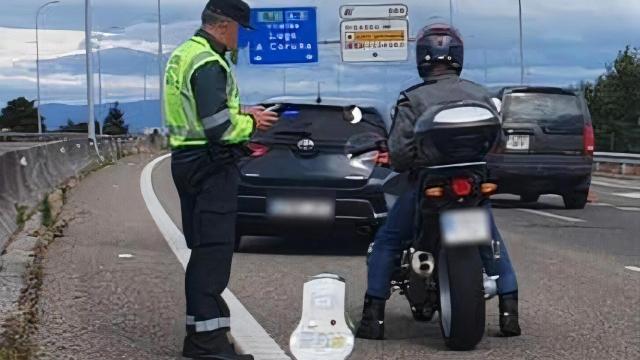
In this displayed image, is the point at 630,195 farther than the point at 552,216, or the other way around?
the point at 630,195

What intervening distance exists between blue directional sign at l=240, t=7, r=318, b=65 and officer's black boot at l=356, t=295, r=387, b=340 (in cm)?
2854

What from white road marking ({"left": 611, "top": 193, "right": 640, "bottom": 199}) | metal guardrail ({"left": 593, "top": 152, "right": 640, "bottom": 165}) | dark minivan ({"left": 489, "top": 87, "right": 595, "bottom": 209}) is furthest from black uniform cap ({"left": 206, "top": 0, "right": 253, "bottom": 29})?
metal guardrail ({"left": 593, "top": 152, "right": 640, "bottom": 165})

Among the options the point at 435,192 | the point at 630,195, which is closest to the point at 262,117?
the point at 435,192

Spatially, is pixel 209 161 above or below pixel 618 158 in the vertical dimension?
above

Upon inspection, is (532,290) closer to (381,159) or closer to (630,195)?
(381,159)

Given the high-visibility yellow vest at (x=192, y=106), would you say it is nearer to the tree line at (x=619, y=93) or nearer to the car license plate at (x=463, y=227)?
the car license plate at (x=463, y=227)

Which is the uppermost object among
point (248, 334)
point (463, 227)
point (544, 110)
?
point (544, 110)

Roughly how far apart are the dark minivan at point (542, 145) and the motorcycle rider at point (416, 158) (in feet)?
33.9

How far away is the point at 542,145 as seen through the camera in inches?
648

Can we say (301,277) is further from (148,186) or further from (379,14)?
(379,14)

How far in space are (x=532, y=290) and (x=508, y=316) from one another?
6.91ft

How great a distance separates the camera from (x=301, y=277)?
874 centimetres

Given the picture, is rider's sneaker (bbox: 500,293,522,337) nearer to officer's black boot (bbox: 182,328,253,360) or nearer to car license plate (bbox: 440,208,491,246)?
car license plate (bbox: 440,208,491,246)

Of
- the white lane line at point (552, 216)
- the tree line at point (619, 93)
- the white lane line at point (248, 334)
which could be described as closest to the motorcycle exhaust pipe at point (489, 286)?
the white lane line at point (248, 334)
